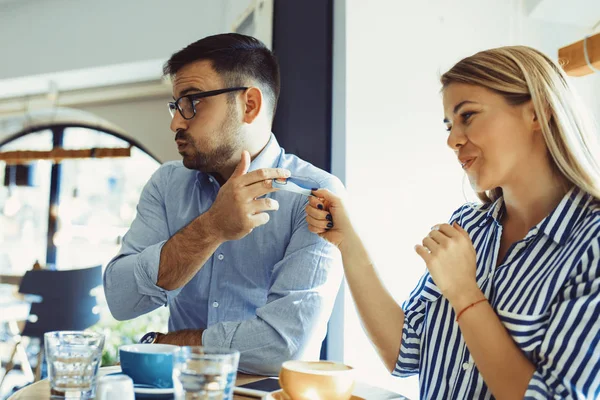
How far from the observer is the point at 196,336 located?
4.14 feet

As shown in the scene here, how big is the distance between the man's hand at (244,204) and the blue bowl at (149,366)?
421 mm

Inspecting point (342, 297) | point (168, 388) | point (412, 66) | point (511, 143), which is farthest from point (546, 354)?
point (412, 66)

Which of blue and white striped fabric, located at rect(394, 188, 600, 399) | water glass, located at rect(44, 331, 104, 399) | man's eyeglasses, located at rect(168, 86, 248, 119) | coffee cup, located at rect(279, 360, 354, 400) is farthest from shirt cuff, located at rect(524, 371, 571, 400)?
man's eyeglasses, located at rect(168, 86, 248, 119)

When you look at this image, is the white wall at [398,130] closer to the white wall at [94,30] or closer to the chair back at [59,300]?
the white wall at [94,30]

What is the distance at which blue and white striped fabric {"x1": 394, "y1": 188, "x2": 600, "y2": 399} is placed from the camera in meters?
0.85

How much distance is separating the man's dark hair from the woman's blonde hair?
689mm

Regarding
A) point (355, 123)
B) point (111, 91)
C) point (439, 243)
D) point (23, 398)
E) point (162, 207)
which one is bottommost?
point (23, 398)

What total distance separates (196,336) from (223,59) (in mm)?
767

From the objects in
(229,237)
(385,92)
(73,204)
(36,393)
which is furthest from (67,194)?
(36,393)

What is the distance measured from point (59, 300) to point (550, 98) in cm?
357

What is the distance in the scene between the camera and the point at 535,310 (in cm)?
94

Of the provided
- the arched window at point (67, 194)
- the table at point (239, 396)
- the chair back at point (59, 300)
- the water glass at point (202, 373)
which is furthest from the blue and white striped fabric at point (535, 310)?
the arched window at point (67, 194)

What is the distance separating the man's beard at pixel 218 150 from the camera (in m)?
1.55

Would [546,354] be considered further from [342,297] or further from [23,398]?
[342,297]
